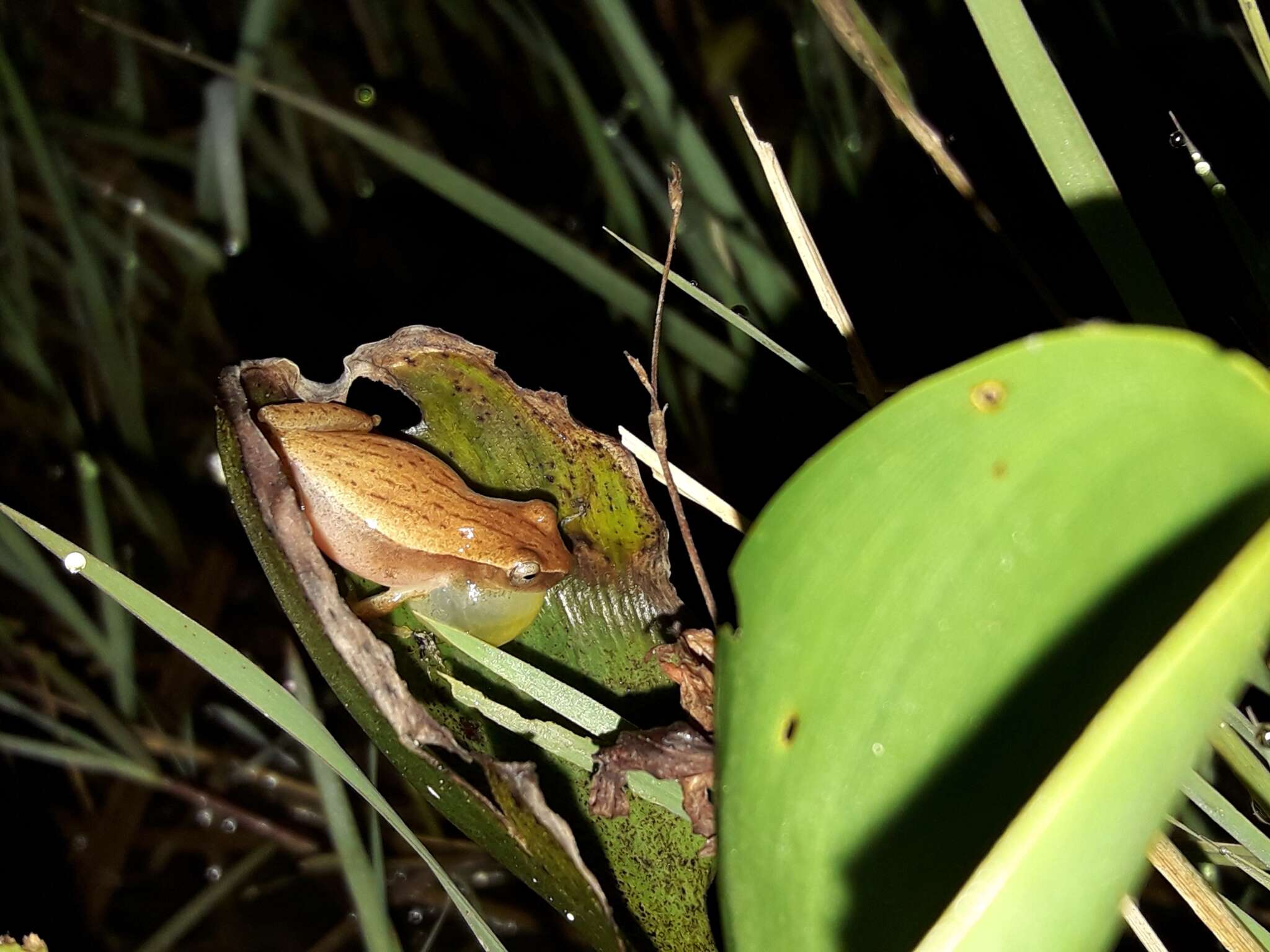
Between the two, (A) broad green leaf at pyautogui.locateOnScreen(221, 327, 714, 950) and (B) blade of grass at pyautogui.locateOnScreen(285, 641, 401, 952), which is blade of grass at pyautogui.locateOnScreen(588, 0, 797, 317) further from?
(B) blade of grass at pyautogui.locateOnScreen(285, 641, 401, 952)

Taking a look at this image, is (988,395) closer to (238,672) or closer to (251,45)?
(238,672)

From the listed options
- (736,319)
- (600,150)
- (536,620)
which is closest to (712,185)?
(600,150)

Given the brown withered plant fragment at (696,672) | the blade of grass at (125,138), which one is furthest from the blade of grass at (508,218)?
the brown withered plant fragment at (696,672)

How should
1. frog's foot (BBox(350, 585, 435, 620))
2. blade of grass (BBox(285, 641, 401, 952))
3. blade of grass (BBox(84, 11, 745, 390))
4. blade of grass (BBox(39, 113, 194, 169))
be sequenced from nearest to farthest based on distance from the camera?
frog's foot (BBox(350, 585, 435, 620))
blade of grass (BBox(285, 641, 401, 952))
blade of grass (BBox(84, 11, 745, 390))
blade of grass (BBox(39, 113, 194, 169))

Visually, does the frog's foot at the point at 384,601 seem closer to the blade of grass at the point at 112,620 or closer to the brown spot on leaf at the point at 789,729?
the brown spot on leaf at the point at 789,729

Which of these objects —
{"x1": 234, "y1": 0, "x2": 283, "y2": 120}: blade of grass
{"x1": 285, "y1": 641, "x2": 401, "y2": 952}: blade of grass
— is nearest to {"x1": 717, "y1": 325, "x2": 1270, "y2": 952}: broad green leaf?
{"x1": 285, "y1": 641, "x2": 401, "y2": 952}: blade of grass

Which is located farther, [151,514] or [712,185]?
[151,514]
